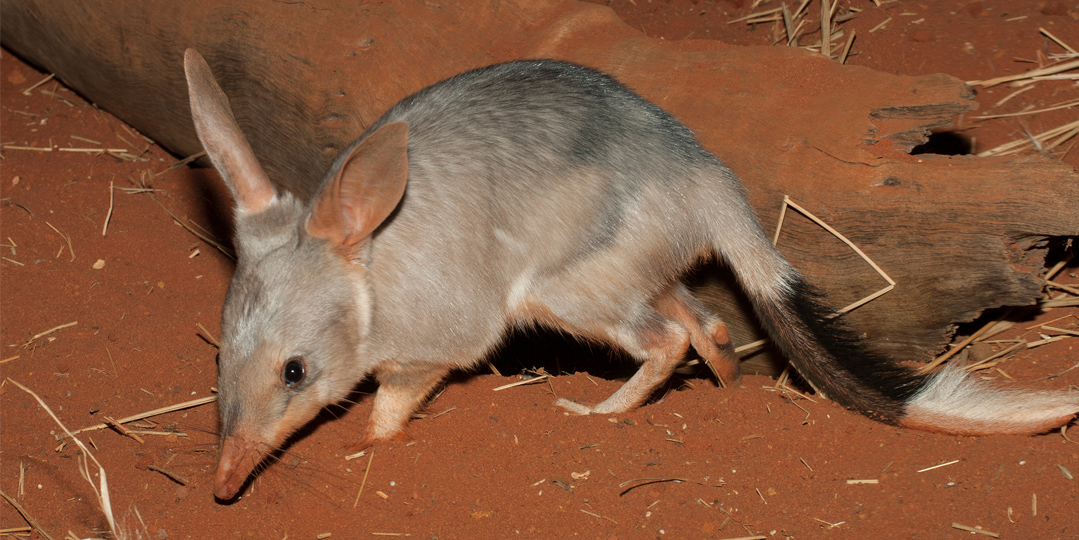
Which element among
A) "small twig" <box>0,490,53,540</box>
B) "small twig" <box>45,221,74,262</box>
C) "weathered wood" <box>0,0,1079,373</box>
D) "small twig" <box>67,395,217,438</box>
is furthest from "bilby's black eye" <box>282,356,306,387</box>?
"small twig" <box>45,221,74,262</box>

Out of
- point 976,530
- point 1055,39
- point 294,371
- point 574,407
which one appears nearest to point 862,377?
point 976,530

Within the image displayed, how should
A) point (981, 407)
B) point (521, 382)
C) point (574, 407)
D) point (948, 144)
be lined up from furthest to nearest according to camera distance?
1. point (948, 144)
2. point (521, 382)
3. point (574, 407)
4. point (981, 407)

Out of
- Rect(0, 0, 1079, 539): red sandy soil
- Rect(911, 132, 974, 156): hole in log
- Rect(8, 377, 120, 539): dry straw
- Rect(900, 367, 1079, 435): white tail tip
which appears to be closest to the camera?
Rect(8, 377, 120, 539): dry straw

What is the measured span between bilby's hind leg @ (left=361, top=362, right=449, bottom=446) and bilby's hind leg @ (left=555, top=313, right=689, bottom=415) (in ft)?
2.67

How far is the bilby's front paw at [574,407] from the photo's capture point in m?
3.67

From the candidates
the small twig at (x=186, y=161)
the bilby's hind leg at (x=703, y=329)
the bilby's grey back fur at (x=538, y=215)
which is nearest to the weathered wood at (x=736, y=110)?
the small twig at (x=186, y=161)

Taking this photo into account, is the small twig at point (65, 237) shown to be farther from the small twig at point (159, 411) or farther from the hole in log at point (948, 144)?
the hole in log at point (948, 144)

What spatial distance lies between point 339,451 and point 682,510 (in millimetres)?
1469

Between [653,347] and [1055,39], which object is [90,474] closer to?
[653,347]

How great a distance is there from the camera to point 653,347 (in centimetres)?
355

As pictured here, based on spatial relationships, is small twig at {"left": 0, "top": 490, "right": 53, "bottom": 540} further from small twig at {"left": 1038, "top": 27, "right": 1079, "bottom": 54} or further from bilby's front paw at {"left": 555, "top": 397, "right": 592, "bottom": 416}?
A: small twig at {"left": 1038, "top": 27, "right": 1079, "bottom": 54}

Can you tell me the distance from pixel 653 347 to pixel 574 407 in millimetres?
471

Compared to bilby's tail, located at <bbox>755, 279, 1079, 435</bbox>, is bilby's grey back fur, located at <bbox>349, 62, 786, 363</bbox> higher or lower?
higher

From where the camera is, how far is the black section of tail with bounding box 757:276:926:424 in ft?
10.8
